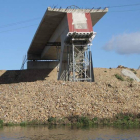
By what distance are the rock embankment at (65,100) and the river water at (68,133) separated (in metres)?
2.42

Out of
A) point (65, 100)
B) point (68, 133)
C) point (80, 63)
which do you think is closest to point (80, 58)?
point (80, 63)

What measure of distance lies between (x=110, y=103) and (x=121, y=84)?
15.4 ft

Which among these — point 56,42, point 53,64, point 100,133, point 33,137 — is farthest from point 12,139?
point 53,64

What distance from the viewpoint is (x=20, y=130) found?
21.9 meters

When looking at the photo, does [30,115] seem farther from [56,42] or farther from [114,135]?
[56,42]

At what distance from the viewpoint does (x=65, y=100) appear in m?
27.2

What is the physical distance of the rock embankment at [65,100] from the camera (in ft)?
84.0

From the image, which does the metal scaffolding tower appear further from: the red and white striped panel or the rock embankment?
the rock embankment

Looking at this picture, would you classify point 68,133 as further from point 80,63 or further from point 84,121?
point 80,63

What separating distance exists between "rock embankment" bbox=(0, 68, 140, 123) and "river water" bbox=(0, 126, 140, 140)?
7.95ft

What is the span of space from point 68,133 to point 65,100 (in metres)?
7.16

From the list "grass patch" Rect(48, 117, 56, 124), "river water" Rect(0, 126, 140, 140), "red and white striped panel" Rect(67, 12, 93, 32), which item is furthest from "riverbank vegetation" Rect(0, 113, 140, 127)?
"red and white striped panel" Rect(67, 12, 93, 32)

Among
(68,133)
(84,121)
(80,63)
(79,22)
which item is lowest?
(68,133)

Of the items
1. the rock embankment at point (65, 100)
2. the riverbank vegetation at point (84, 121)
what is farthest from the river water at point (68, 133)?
the rock embankment at point (65, 100)
